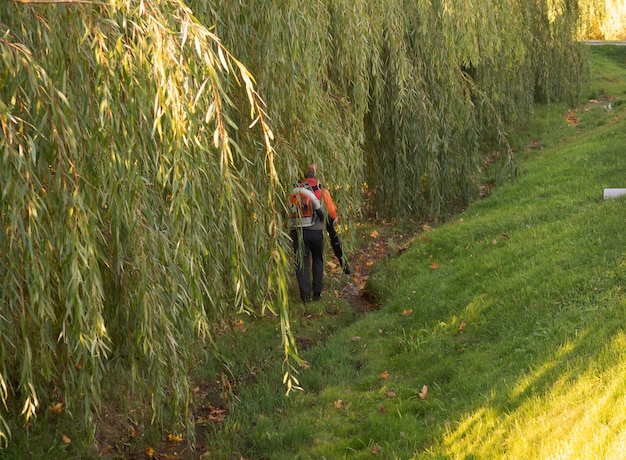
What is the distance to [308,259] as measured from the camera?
28.5 feet

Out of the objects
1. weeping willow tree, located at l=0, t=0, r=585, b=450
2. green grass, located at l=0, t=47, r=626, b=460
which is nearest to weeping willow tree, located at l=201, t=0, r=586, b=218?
weeping willow tree, located at l=0, t=0, r=585, b=450

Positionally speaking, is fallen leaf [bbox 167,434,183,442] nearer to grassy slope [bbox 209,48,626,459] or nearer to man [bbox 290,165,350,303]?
grassy slope [bbox 209,48,626,459]

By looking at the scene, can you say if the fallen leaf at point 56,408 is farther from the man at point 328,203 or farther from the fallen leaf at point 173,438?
the man at point 328,203

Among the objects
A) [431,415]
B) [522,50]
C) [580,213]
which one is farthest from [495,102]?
[431,415]

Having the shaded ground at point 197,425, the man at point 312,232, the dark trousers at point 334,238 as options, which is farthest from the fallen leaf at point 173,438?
the dark trousers at point 334,238

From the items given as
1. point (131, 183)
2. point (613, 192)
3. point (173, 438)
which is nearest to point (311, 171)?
point (173, 438)

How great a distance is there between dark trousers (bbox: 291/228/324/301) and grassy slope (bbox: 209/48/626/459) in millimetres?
836

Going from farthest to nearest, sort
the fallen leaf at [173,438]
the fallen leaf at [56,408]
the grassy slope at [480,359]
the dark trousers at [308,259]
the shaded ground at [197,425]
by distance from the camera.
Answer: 1. the dark trousers at [308,259]
2. the fallen leaf at [173,438]
3. the shaded ground at [197,425]
4. the fallen leaf at [56,408]
5. the grassy slope at [480,359]

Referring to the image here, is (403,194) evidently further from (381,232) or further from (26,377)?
(26,377)

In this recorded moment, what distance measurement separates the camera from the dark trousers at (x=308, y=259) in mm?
8438

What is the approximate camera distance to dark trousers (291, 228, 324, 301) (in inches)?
332

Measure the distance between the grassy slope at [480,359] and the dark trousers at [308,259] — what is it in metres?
0.84

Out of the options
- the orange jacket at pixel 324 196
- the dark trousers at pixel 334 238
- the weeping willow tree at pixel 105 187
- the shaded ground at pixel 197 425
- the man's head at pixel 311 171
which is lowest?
the shaded ground at pixel 197 425

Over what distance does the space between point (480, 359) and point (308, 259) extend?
10.0 feet
